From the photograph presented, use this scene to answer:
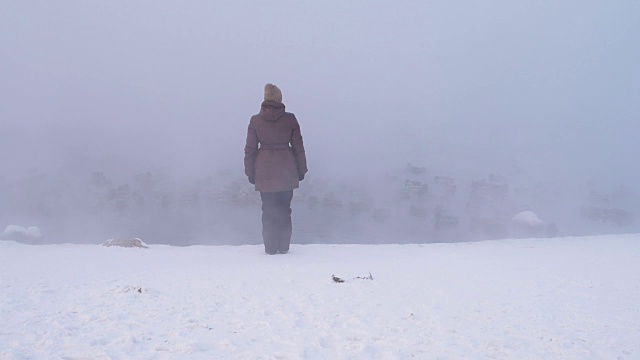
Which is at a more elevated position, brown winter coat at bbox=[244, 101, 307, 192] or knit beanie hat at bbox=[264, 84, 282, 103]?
knit beanie hat at bbox=[264, 84, 282, 103]

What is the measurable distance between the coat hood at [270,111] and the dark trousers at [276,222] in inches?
30.8

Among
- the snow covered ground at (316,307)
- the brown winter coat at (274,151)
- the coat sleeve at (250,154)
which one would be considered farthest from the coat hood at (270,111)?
the snow covered ground at (316,307)

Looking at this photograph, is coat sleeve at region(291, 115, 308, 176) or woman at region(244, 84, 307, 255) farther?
coat sleeve at region(291, 115, 308, 176)

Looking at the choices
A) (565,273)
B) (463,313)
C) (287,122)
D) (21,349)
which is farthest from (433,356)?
(287,122)

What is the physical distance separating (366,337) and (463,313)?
77 cm

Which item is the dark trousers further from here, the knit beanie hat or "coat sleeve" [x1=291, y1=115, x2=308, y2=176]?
the knit beanie hat

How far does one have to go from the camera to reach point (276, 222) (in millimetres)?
5492

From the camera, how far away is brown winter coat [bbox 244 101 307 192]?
5480mm

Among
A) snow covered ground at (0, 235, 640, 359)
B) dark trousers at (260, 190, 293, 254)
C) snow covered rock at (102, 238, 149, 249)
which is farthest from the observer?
snow covered rock at (102, 238, 149, 249)

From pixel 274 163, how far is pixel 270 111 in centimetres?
54

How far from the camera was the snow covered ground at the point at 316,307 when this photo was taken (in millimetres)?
2271

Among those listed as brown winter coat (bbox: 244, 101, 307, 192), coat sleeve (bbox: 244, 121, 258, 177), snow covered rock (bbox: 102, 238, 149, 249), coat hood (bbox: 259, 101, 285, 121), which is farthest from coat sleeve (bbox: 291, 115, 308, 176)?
snow covered rock (bbox: 102, 238, 149, 249)

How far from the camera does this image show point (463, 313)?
2.93m

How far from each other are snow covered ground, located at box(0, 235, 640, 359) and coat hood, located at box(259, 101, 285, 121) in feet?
4.81
